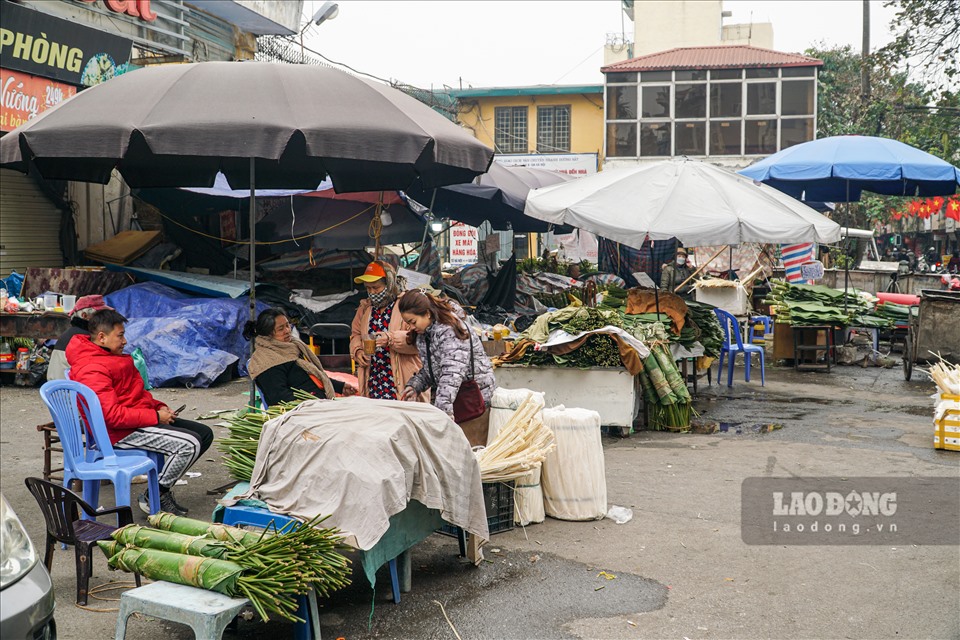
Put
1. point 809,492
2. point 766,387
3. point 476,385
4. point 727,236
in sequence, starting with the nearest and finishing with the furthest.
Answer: point 476,385
point 809,492
point 727,236
point 766,387

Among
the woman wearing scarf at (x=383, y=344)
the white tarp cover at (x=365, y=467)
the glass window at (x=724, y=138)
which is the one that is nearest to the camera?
the white tarp cover at (x=365, y=467)

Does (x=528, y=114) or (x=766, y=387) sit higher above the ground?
(x=528, y=114)

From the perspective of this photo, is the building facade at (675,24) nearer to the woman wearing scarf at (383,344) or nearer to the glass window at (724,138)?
the glass window at (724,138)

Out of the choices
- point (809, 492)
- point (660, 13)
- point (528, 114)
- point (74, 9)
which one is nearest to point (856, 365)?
point (809, 492)

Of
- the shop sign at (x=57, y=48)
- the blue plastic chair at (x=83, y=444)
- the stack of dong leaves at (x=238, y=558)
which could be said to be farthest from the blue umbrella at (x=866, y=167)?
the stack of dong leaves at (x=238, y=558)

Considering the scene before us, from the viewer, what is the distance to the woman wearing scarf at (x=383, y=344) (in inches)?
257

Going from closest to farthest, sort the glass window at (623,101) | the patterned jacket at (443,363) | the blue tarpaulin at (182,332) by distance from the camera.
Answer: the patterned jacket at (443,363)
the blue tarpaulin at (182,332)
the glass window at (623,101)

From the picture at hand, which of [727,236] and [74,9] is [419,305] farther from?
[74,9]

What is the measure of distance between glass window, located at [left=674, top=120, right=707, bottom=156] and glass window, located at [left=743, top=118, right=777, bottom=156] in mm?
1443

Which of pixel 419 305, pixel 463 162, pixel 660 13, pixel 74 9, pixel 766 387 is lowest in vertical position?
pixel 766 387

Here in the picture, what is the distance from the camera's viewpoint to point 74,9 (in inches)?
534

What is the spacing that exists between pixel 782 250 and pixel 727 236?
16.0m

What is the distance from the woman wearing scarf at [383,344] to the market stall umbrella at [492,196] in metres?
5.44

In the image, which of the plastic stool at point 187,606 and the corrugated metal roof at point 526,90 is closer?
the plastic stool at point 187,606
